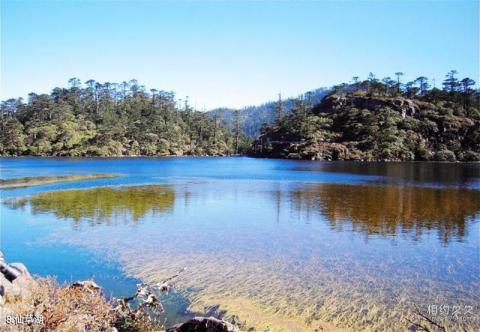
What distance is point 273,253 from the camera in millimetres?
20281

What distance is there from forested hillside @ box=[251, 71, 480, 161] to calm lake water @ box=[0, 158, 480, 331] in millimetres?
112817

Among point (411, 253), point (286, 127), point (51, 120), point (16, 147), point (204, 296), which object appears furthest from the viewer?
point (286, 127)

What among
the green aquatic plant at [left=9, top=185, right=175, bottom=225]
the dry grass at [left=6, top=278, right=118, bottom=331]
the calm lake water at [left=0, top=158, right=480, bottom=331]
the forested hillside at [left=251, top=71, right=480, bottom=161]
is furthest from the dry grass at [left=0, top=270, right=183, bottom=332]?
the forested hillside at [left=251, top=71, right=480, bottom=161]

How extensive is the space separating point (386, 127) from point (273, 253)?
145123mm

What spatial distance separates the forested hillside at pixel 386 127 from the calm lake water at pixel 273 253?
4442 inches

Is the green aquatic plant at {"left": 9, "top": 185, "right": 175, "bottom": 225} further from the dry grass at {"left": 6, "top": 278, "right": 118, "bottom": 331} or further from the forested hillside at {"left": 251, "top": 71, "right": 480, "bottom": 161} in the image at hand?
the forested hillside at {"left": 251, "top": 71, "right": 480, "bottom": 161}

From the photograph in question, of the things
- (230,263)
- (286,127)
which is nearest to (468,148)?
(286,127)

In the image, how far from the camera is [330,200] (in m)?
39.4

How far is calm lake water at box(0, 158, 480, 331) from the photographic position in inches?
529

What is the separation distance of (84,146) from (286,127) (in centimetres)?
8309

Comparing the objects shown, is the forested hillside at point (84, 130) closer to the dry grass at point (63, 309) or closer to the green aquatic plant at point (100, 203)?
the green aquatic plant at point (100, 203)

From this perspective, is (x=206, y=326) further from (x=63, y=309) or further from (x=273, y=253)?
(x=273, y=253)

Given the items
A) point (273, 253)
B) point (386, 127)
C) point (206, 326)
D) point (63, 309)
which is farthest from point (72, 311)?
point (386, 127)

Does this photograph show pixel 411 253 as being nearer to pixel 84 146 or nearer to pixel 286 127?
pixel 84 146
